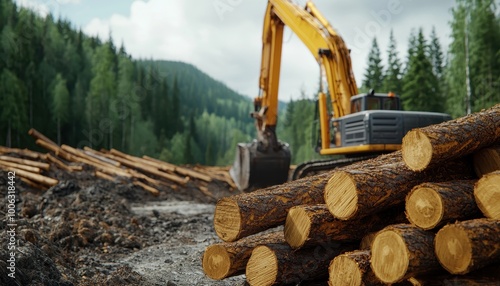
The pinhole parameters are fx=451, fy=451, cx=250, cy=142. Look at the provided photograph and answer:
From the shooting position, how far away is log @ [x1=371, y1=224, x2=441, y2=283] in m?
3.09

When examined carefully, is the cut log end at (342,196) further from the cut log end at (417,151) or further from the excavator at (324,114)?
the excavator at (324,114)

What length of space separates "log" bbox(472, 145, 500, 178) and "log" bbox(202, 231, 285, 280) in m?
1.76

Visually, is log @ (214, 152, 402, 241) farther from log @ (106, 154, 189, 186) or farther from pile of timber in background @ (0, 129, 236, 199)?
log @ (106, 154, 189, 186)

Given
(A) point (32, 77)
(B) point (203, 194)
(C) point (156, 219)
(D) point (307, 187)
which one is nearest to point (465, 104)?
(B) point (203, 194)

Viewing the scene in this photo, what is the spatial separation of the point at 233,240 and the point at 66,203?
6.45 meters

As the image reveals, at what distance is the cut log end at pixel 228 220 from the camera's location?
3828 mm

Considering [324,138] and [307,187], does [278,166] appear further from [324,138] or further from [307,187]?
[307,187]

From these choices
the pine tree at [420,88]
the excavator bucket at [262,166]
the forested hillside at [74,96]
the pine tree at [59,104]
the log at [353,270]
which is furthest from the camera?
the pine tree at [59,104]

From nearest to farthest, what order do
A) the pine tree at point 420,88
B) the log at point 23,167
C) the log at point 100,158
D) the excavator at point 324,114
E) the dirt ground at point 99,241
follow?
the dirt ground at point 99,241
the excavator at point 324,114
the log at point 23,167
the log at point 100,158
the pine tree at point 420,88

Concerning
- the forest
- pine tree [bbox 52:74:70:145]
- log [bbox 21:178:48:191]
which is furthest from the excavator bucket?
pine tree [bbox 52:74:70:145]

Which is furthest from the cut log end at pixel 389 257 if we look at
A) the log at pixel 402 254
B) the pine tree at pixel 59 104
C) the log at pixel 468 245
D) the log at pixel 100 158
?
the pine tree at pixel 59 104

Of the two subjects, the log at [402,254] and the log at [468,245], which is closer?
the log at [468,245]

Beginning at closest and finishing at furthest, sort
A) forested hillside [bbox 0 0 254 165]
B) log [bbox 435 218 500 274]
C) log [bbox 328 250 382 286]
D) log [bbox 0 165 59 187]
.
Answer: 1. log [bbox 435 218 500 274]
2. log [bbox 328 250 382 286]
3. log [bbox 0 165 59 187]
4. forested hillside [bbox 0 0 254 165]

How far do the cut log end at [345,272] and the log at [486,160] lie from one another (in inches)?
54.2
